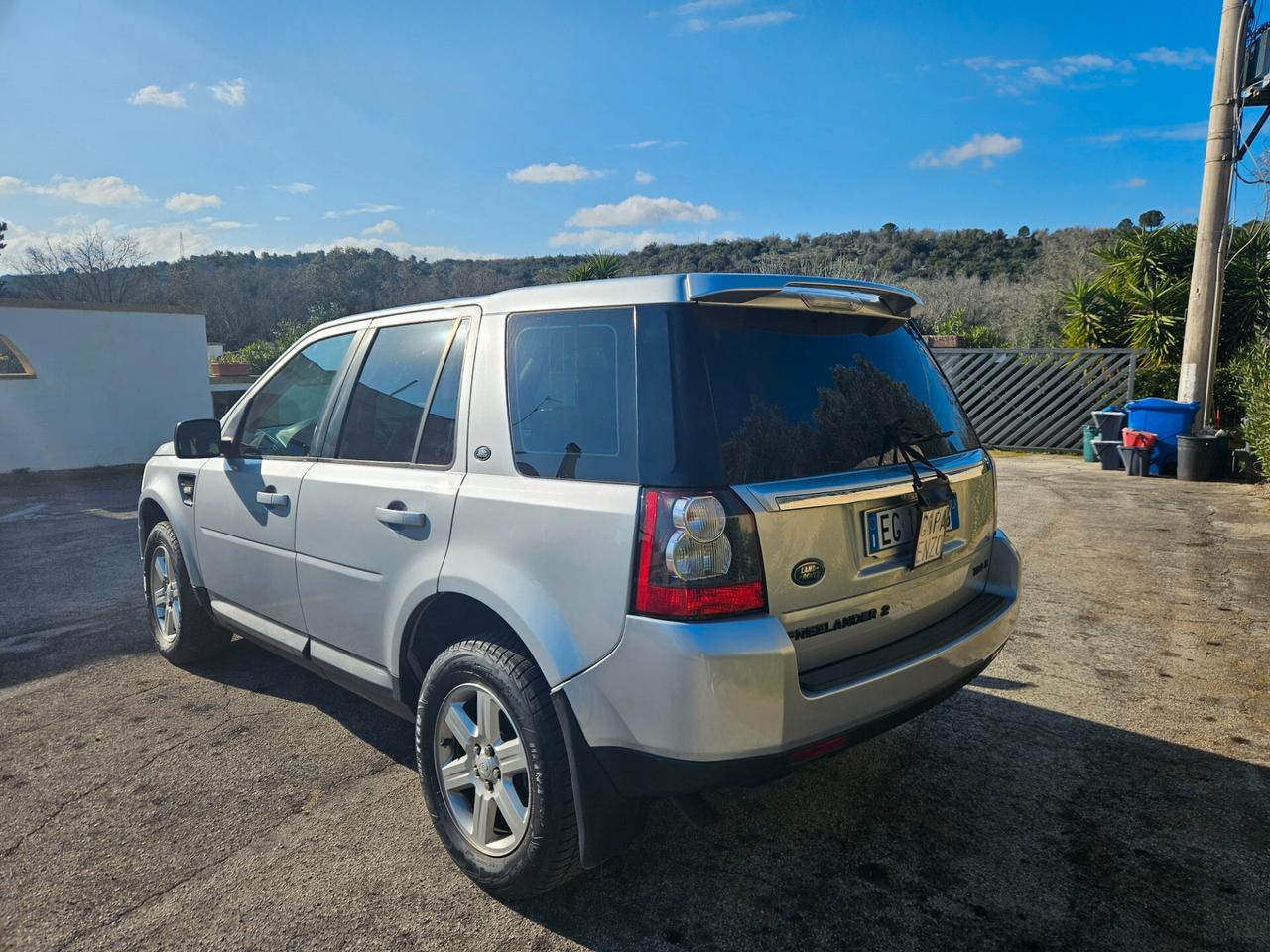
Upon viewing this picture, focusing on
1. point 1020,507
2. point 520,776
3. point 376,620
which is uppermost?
point 376,620

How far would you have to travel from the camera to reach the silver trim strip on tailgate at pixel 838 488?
6.91 feet

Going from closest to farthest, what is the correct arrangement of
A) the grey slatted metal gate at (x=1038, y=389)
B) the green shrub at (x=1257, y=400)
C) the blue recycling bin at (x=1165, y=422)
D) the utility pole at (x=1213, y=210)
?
the green shrub at (x=1257, y=400)
the blue recycling bin at (x=1165, y=422)
the utility pole at (x=1213, y=210)
the grey slatted metal gate at (x=1038, y=389)

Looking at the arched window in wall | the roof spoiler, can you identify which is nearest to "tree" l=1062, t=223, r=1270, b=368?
the roof spoiler

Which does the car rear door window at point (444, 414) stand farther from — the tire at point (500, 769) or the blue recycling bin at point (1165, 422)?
the blue recycling bin at point (1165, 422)

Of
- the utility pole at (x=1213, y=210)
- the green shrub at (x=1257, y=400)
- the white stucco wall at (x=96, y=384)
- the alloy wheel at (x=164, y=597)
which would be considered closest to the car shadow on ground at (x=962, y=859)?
the alloy wheel at (x=164, y=597)

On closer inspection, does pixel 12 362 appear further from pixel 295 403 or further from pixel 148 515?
pixel 295 403

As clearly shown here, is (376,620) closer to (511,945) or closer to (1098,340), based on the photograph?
(511,945)

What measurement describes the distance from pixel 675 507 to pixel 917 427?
3.67 feet

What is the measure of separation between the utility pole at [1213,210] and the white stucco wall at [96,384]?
16560mm

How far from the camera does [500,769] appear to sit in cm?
241

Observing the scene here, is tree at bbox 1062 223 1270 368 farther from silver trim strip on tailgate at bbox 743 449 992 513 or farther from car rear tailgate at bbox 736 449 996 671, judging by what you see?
silver trim strip on tailgate at bbox 743 449 992 513

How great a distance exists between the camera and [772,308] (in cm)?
235

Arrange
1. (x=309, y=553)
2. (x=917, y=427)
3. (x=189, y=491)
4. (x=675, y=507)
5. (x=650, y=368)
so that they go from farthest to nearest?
(x=189, y=491), (x=309, y=553), (x=917, y=427), (x=650, y=368), (x=675, y=507)

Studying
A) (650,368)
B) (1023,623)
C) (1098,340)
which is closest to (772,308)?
(650,368)
